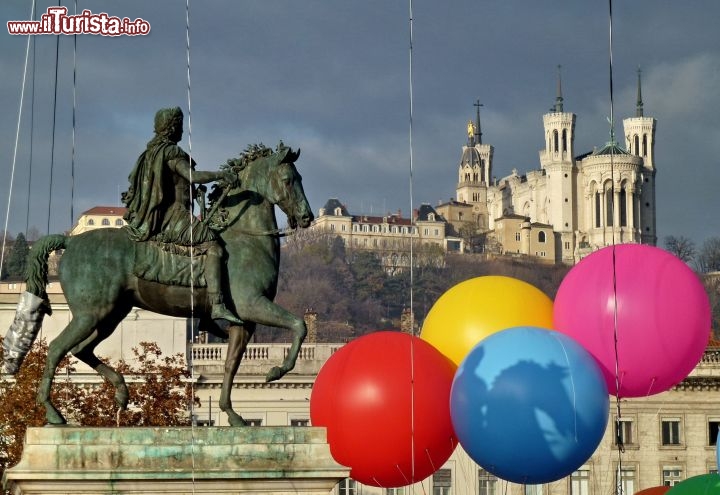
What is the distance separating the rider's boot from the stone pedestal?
116 centimetres

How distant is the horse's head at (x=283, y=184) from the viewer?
17.2m

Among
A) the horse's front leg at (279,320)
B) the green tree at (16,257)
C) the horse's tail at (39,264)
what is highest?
the green tree at (16,257)

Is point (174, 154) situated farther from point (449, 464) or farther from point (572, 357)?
point (449, 464)

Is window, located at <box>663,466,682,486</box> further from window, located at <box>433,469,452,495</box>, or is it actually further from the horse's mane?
the horse's mane

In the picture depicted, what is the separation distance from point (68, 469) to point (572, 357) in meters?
10.5

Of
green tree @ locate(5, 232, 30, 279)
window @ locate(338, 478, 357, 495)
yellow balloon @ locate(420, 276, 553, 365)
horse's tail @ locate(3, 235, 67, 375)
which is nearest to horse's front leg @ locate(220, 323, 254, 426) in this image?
horse's tail @ locate(3, 235, 67, 375)

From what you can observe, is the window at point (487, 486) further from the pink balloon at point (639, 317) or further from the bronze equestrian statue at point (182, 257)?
the bronze equestrian statue at point (182, 257)

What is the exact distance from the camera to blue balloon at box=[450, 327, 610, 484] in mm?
24234

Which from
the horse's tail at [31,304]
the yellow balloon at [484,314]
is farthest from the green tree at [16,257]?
the horse's tail at [31,304]

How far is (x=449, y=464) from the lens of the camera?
56594mm

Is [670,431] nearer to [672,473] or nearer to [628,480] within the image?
[672,473]

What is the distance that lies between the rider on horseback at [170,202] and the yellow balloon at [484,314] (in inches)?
466

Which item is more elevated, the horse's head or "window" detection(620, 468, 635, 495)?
the horse's head

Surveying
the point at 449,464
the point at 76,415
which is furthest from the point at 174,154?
the point at 449,464
